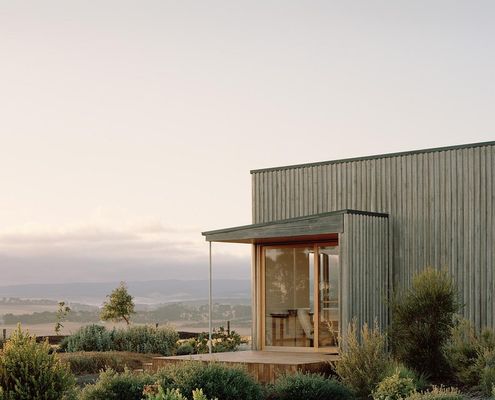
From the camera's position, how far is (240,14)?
724 inches

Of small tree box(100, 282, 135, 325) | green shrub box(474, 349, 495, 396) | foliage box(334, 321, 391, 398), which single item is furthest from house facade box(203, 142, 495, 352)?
small tree box(100, 282, 135, 325)

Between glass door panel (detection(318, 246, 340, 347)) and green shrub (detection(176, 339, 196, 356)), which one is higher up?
glass door panel (detection(318, 246, 340, 347))

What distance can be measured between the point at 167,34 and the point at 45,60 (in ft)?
8.82

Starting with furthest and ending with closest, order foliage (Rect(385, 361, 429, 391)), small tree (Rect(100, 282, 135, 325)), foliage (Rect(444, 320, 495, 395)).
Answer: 1. small tree (Rect(100, 282, 135, 325))
2. foliage (Rect(385, 361, 429, 391))
3. foliage (Rect(444, 320, 495, 395))

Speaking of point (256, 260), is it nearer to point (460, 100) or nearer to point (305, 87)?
point (305, 87)

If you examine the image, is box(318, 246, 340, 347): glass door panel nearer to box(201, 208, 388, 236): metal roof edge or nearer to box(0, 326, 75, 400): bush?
box(201, 208, 388, 236): metal roof edge

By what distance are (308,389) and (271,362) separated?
1937mm

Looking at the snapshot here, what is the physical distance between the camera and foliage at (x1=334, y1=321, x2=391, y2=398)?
13.5 m

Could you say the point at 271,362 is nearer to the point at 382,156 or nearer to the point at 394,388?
the point at 394,388

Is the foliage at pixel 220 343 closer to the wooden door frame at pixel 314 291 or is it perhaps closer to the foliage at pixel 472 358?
the wooden door frame at pixel 314 291

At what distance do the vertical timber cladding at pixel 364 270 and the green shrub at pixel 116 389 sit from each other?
13.1ft

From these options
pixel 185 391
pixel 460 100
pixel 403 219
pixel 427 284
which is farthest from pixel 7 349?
pixel 460 100

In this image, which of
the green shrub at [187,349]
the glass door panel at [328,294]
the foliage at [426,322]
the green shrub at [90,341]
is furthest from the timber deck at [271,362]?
the green shrub at [90,341]

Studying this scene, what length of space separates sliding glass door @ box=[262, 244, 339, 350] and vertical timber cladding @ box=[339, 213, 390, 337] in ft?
2.50
